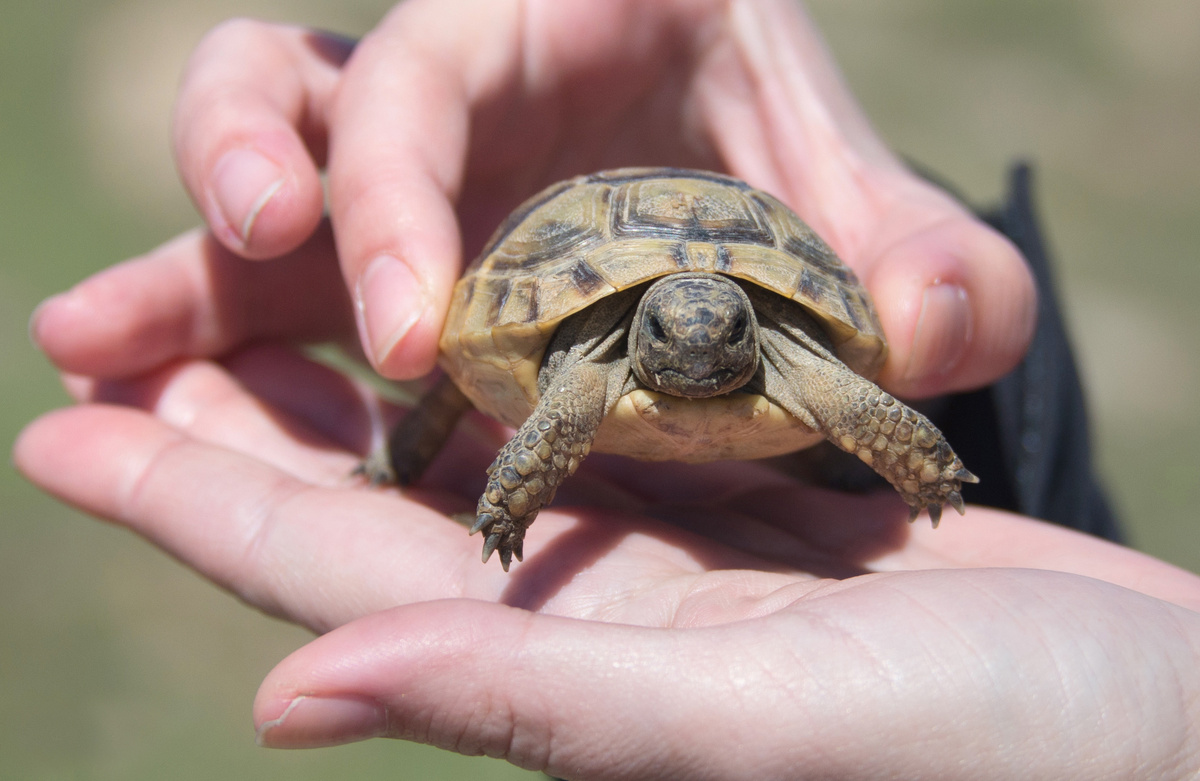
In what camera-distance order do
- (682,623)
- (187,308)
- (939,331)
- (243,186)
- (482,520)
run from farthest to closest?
(187,308) < (243,186) < (939,331) < (482,520) < (682,623)

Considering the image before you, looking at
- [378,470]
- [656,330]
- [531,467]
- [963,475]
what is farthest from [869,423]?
[378,470]


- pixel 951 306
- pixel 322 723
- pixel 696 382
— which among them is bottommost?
pixel 322 723

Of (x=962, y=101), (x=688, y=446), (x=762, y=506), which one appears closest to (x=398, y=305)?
(x=688, y=446)

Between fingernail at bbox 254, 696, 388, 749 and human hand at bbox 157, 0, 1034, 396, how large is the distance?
3.61 ft

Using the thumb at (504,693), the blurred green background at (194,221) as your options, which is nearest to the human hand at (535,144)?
the thumb at (504,693)

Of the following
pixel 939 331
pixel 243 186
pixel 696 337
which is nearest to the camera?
pixel 696 337

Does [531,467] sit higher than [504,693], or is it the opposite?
[531,467]

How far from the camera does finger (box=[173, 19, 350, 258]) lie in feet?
8.59

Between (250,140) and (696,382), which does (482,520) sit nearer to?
(696,382)

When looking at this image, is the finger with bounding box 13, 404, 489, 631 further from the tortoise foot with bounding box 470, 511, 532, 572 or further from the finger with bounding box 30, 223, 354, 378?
the finger with bounding box 30, 223, 354, 378

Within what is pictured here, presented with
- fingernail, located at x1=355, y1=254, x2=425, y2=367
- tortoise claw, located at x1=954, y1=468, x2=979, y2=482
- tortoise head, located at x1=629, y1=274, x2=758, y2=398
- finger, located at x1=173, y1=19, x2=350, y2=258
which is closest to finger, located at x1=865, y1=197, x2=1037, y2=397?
tortoise claw, located at x1=954, y1=468, x2=979, y2=482

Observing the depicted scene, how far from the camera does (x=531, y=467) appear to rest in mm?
2047

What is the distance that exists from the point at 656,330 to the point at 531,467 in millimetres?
501

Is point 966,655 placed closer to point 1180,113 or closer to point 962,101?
point 962,101
